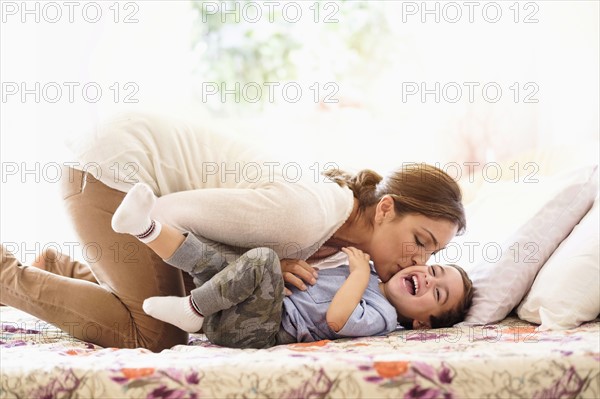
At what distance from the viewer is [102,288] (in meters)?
1.81

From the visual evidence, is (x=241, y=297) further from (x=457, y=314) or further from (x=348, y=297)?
(x=457, y=314)

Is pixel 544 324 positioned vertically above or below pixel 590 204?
below

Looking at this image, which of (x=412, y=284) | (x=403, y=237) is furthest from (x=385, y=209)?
(x=412, y=284)

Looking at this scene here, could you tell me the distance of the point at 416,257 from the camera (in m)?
1.87

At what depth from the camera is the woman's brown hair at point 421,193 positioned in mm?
1838

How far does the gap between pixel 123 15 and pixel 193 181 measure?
1812 millimetres

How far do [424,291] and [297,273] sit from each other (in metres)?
0.33

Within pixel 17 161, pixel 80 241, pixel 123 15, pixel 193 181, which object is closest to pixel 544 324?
pixel 193 181

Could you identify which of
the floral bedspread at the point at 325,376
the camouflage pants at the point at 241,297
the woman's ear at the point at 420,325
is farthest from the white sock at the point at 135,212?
the woman's ear at the point at 420,325

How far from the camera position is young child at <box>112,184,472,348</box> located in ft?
5.14

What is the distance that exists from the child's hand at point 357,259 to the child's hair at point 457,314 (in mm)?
212

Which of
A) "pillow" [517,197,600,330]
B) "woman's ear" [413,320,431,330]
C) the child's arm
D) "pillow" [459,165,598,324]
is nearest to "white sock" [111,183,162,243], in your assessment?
the child's arm

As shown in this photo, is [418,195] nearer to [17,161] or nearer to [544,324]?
[544,324]

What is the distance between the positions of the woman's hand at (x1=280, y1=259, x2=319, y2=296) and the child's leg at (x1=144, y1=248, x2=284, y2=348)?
4.2 inches
